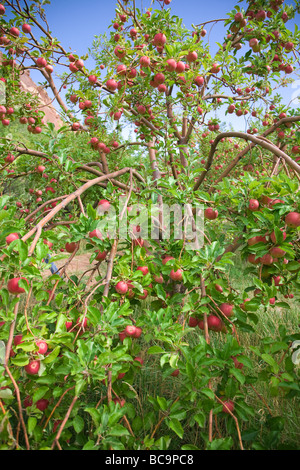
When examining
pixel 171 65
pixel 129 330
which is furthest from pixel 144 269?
pixel 171 65

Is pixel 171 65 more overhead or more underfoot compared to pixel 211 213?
more overhead

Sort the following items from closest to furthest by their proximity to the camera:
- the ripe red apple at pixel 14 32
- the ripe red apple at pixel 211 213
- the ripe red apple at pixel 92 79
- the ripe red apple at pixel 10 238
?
1. the ripe red apple at pixel 10 238
2. the ripe red apple at pixel 211 213
3. the ripe red apple at pixel 92 79
4. the ripe red apple at pixel 14 32

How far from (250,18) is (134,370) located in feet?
9.34

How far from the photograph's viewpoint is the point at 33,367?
917 millimetres

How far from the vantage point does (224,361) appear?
98 cm

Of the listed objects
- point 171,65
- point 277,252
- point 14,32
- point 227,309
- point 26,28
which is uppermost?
point 26,28

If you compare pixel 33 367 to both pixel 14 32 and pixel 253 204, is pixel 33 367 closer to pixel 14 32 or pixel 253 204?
pixel 253 204

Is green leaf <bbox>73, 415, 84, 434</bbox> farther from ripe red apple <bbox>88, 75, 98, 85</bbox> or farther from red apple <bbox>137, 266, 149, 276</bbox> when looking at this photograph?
ripe red apple <bbox>88, 75, 98, 85</bbox>

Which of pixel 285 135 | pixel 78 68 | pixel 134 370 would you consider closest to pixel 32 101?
pixel 78 68

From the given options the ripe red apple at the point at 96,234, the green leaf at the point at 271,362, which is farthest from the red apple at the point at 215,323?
the ripe red apple at the point at 96,234

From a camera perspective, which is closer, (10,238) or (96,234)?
(10,238)

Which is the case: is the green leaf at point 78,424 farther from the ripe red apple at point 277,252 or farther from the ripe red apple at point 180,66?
the ripe red apple at point 180,66

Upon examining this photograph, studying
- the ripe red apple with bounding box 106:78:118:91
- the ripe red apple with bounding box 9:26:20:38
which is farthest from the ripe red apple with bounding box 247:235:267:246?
the ripe red apple with bounding box 9:26:20:38

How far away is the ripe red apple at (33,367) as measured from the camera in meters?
0.91
